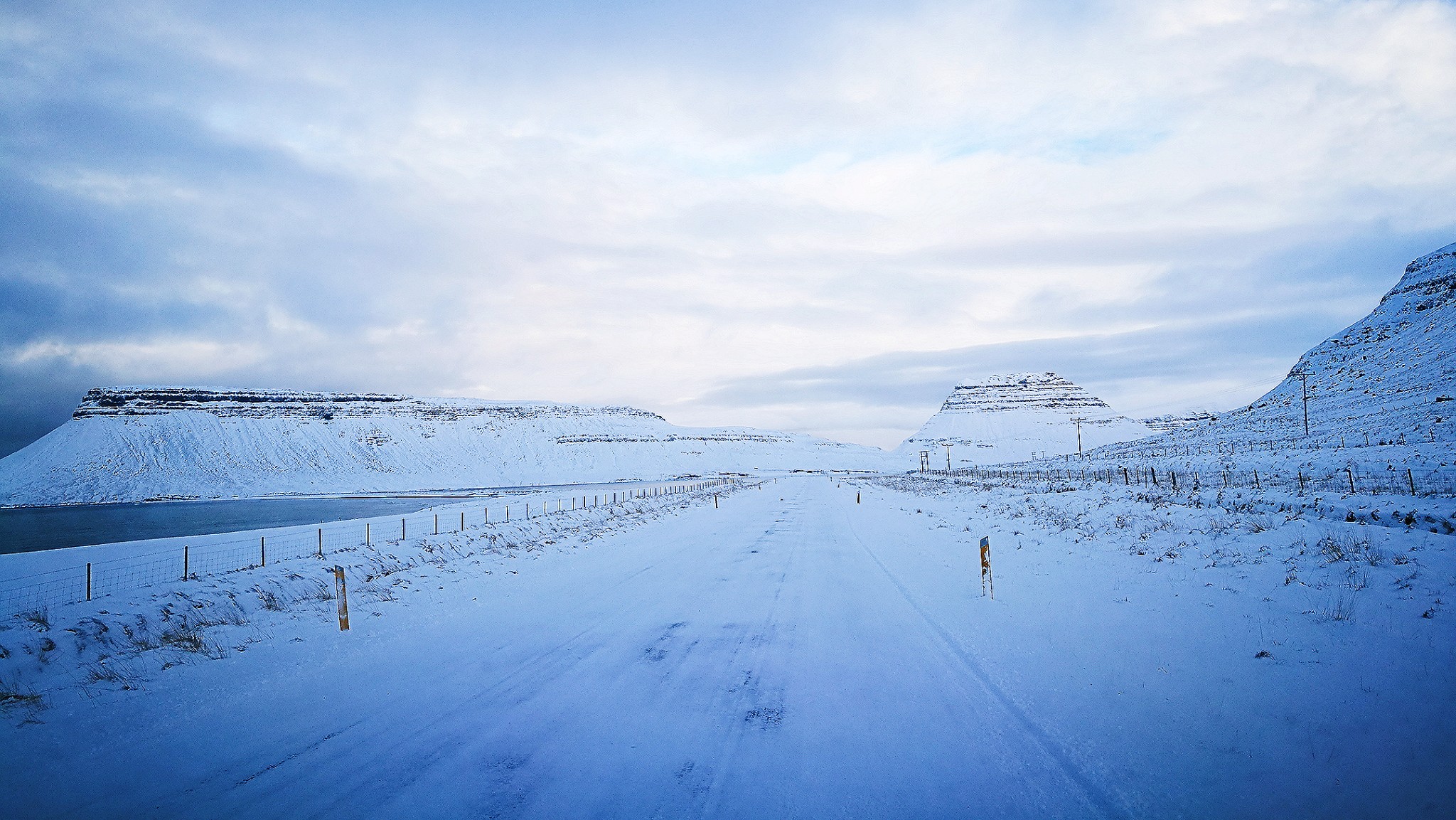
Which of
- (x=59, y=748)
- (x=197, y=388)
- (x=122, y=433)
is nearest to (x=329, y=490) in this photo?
(x=122, y=433)

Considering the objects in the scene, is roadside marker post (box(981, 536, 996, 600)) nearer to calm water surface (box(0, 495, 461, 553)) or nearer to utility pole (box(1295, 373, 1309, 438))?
Result: calm water surface (box(0, 495, 461, 553))

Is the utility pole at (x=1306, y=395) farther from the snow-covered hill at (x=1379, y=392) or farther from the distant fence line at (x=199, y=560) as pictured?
the distant fence line at (x=199, y=560)

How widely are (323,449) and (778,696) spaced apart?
5772 inches

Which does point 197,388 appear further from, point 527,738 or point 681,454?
point 527,738

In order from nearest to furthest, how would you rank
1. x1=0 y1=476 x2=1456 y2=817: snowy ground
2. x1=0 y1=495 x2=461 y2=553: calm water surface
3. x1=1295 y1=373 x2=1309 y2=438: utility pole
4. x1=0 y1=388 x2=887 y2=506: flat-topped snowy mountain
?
x1=0 y1=476 x2=1456 y2=817: snowy ground
x1=0 y1=495 x2=461 y2=553: calm water surface
x1=1295 y1=373 x2=1309 y2=438: utility pole
x1=0 y1=388 x2=887 y2=506: flat-topped snowy mountain

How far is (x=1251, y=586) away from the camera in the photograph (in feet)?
32.3

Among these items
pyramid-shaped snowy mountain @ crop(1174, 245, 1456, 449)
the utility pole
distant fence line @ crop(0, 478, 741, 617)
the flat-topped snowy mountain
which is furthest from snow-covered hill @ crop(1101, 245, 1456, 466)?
the flat-topped snowy mountain

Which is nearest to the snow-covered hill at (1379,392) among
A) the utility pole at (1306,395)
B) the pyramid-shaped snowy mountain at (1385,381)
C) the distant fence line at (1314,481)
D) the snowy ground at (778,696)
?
the pyramid-shaped snowy mountain at (1385,381)

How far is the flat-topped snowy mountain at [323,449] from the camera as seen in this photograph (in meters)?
104

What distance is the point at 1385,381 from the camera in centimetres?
6819

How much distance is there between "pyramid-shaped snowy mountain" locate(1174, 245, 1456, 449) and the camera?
163 ft

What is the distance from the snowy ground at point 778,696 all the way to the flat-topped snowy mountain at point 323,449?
97.4 meters

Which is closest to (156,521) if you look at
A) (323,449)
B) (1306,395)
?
(323,449)

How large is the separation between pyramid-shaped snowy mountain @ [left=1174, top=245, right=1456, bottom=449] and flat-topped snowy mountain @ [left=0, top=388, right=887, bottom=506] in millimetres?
91761
